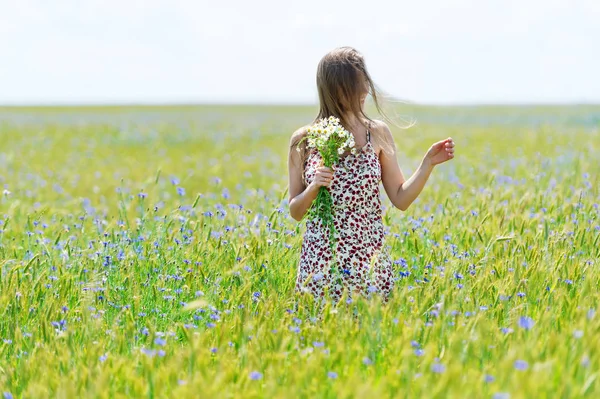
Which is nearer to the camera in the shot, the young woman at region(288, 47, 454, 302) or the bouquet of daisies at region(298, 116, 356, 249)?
the bouquet of daisies at region(298, 116, 356, 249)

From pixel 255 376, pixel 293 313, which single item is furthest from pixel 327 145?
pixel 255 376

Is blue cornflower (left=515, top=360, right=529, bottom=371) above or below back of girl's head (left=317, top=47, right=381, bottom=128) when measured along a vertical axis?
below

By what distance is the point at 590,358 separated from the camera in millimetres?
2609

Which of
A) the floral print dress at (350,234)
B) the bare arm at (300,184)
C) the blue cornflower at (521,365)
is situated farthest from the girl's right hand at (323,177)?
the blue cornflower at (521,365)

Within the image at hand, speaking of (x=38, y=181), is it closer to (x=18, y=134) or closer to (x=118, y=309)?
(x=118, y=309)

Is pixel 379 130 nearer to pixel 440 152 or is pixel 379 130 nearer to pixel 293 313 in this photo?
pixel 440 152

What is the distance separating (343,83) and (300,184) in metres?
0.58

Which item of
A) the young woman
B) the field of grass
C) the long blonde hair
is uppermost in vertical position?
the long blonde hair

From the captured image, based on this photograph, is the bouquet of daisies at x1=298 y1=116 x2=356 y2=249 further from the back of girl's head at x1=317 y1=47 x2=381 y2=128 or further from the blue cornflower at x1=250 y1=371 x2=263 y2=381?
the blue cornflower at x1=250 y1=371 x2=263 y2=381

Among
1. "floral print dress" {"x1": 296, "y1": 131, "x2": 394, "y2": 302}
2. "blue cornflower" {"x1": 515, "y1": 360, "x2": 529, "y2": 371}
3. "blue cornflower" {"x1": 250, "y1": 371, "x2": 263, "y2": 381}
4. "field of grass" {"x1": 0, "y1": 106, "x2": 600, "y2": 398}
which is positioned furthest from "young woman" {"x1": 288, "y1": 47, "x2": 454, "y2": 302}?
"blue cornflower" {"x1": 515, "y1": 360, "x2": 529, "y2": 371}

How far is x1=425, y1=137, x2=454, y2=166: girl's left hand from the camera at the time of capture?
3.70 meters

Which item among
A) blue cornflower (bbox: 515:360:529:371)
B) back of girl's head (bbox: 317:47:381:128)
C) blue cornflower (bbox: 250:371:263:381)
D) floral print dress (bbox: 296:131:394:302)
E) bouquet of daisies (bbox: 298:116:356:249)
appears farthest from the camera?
floral print dress (bbox: 296:131:394:302)

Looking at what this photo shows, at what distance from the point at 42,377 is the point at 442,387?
5.02 ft

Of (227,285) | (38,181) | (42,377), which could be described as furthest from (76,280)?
(38,181)
